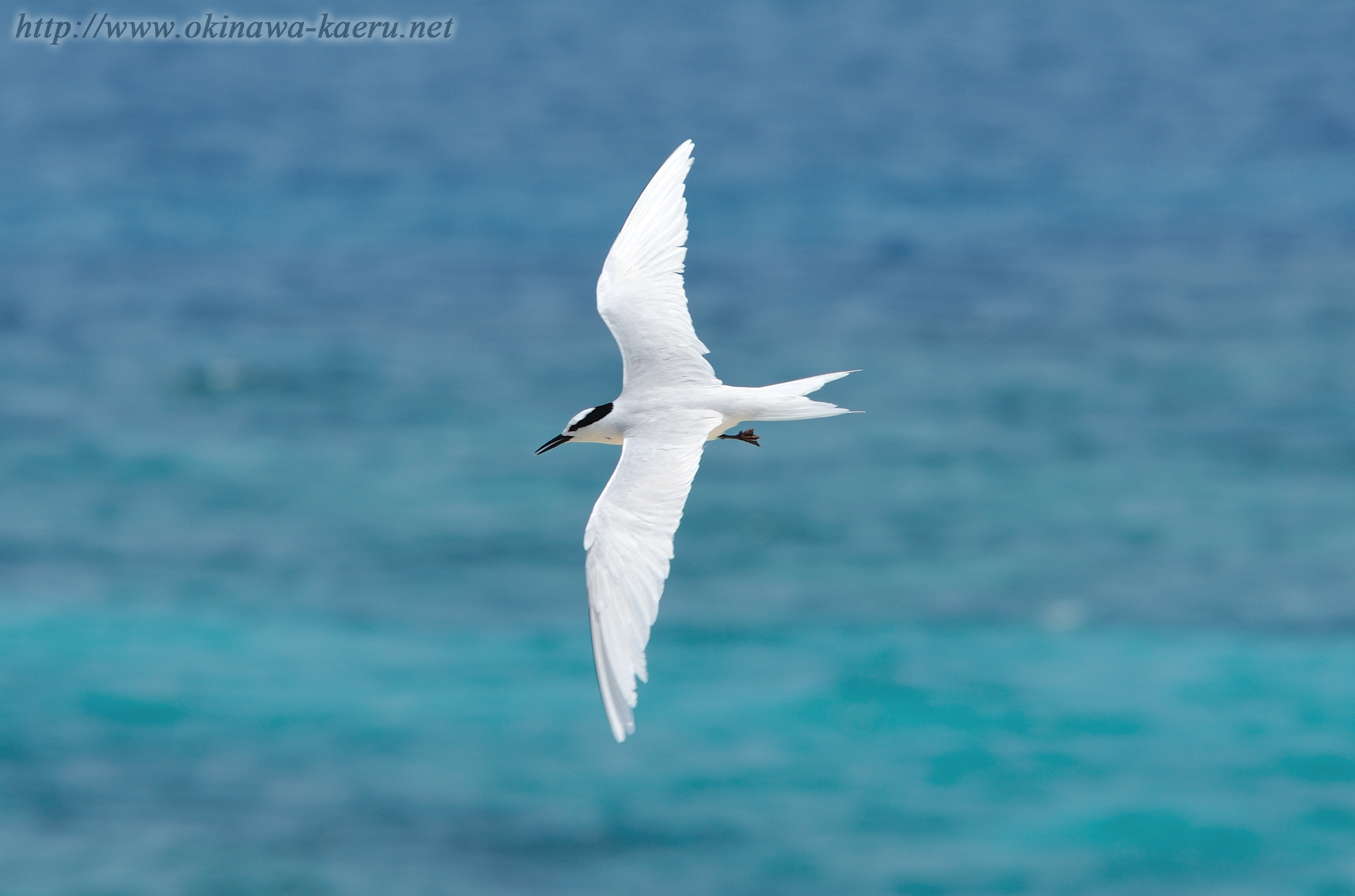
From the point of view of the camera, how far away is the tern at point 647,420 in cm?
791

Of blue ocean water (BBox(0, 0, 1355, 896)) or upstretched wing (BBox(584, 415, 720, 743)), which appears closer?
upstretched wing (BBox(584, 415, 720, 743))

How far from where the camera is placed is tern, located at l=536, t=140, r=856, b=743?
791 cm

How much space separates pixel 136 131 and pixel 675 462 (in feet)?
109

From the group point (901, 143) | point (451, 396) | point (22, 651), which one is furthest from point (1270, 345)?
point (22, 651)

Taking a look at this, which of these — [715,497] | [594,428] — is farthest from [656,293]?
[715,497]

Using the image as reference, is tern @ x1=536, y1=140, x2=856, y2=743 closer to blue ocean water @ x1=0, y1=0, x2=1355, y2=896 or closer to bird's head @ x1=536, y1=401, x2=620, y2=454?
bird's head @ x1=536, y1=401, x2=620, y2=454

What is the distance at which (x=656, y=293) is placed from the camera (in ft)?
33.8

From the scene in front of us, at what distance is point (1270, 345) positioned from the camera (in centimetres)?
2731

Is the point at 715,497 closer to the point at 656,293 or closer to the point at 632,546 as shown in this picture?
the point at 656,293

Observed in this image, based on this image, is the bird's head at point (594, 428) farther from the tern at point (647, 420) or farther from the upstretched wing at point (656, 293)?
the upstretched wing at point (656, 293)

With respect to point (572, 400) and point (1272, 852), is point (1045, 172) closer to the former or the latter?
point (572, 400)

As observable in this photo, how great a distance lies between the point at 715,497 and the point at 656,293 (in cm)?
1406

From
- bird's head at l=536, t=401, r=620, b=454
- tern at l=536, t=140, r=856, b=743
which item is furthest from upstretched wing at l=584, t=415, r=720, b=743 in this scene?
bird's head at l=536, t=401, r=620, b=454

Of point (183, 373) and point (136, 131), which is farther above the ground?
point (136, 131)
